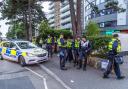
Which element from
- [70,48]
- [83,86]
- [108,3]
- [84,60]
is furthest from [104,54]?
[108,3]

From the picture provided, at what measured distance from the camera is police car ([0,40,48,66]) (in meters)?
14.7

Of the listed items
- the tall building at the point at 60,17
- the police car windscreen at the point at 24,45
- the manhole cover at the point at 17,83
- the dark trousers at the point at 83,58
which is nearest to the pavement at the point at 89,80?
the dark trousers at the point at 83,58

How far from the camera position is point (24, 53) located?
1482 cm

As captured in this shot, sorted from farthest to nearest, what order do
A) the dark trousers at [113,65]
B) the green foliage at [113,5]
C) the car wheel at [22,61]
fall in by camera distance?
the green foliage at [113,5] < the car wheel at [22,61] < the dark trousers at [113,65]

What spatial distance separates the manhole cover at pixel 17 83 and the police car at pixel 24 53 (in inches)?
135

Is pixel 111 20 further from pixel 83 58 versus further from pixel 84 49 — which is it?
pixel 84 49

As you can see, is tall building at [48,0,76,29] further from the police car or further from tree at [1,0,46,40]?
the police car

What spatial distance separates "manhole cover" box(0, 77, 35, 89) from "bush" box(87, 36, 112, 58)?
4515 mm

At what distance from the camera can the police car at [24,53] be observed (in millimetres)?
14684

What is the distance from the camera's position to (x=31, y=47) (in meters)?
16.4

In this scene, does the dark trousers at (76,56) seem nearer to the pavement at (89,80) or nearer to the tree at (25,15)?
the pavement at (89,80)

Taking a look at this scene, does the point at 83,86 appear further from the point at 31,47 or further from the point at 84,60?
the point at 31,47

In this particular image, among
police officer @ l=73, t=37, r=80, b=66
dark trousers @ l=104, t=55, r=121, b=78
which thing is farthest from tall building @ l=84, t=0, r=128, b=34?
dark trousers @ l=104, t=55, r=121, b=78

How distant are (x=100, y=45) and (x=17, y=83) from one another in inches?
210
